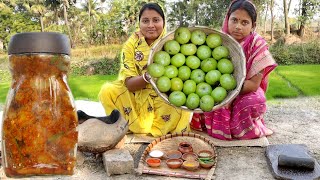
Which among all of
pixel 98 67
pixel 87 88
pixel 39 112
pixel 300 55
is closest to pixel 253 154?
pixel 39 112

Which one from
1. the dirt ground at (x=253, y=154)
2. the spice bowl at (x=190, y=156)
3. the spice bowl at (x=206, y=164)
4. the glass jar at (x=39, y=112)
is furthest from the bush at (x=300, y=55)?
the glass jar at (x=39, y=112)

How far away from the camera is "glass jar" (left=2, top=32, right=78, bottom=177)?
1836 mm

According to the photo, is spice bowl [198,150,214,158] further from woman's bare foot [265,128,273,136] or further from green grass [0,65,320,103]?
→ green grass [0,65,320,103]

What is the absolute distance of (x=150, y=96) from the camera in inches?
160

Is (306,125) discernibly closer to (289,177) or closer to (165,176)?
(289,177)

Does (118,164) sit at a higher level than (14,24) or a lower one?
lower

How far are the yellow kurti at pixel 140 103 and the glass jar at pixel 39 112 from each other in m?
2.05

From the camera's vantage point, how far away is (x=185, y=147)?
11.6ft

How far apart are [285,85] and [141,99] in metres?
7.33

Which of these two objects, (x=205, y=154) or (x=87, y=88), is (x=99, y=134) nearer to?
(x=205, y=154)

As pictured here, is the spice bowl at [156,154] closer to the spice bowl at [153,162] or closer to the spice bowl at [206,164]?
the spice bowl at [153,162]

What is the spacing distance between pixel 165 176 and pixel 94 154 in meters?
0.82

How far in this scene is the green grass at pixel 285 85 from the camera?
9070mm

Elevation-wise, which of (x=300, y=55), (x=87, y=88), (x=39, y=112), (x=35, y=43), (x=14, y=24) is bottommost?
(x=87, y=88)
